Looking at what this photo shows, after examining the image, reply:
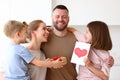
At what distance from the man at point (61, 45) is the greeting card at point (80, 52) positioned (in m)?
0.16

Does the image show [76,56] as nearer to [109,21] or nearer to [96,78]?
[96,78]

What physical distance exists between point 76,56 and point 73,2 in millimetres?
1373

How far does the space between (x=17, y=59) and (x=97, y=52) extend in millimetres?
581

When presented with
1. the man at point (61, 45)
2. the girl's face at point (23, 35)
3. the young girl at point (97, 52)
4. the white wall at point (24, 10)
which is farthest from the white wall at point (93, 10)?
the girl's face at point (23, 35)

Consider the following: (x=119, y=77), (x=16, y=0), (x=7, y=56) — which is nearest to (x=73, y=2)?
(x=16, y=0)

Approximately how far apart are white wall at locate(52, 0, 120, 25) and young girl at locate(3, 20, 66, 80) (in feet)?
4.78

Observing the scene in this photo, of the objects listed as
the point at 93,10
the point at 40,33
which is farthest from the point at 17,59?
the point at 93,10

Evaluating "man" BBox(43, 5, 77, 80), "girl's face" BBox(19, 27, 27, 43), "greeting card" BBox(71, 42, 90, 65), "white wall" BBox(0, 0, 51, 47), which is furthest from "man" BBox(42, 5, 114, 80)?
"white wall" BBox(0, 0, 51, 47)

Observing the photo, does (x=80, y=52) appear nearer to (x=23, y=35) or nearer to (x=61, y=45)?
(x=61, y=45)

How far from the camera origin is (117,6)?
3.00 metres

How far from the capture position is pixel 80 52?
1771mm

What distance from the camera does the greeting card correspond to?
5.77ft

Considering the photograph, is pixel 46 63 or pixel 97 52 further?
pixel 97 52

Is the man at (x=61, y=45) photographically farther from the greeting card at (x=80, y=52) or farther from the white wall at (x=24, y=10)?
the white wall at (x=24, y=10)
